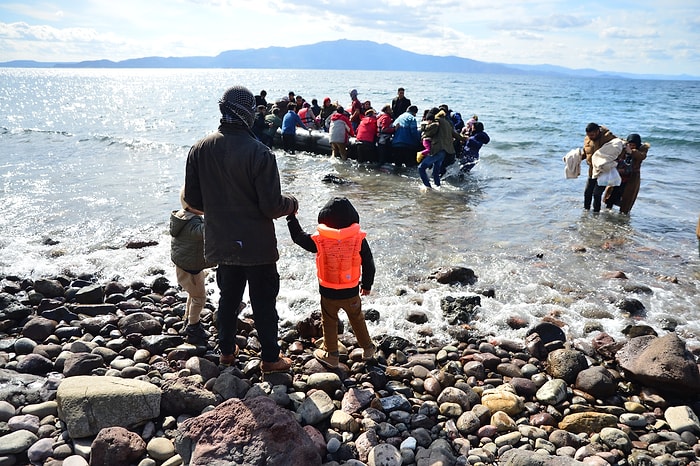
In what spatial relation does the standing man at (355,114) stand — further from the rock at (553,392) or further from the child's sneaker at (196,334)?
the rock at (553,392)

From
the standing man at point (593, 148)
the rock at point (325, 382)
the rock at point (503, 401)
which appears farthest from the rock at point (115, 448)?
the standing man at point (593, 148)

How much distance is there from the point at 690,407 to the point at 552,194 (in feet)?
30.5

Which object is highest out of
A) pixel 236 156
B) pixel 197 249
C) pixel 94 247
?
pixel 236 156

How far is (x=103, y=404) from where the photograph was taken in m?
3.30

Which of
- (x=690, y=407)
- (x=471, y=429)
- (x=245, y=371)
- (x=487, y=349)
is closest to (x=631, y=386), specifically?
(x=690, y=407)

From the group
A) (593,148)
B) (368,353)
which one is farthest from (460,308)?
(593,148)

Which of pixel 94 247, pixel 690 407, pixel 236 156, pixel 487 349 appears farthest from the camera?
pixel 94 247

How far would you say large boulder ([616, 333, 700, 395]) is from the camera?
13.5ft

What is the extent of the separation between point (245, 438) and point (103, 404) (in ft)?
3.55

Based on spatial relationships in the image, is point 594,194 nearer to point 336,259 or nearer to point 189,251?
point 336,259

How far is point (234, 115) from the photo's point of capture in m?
3.70

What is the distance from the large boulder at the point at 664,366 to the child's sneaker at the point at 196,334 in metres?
3.93

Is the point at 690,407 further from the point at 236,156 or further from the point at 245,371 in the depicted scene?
the point at 236,156

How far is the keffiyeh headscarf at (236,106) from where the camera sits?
367cm
